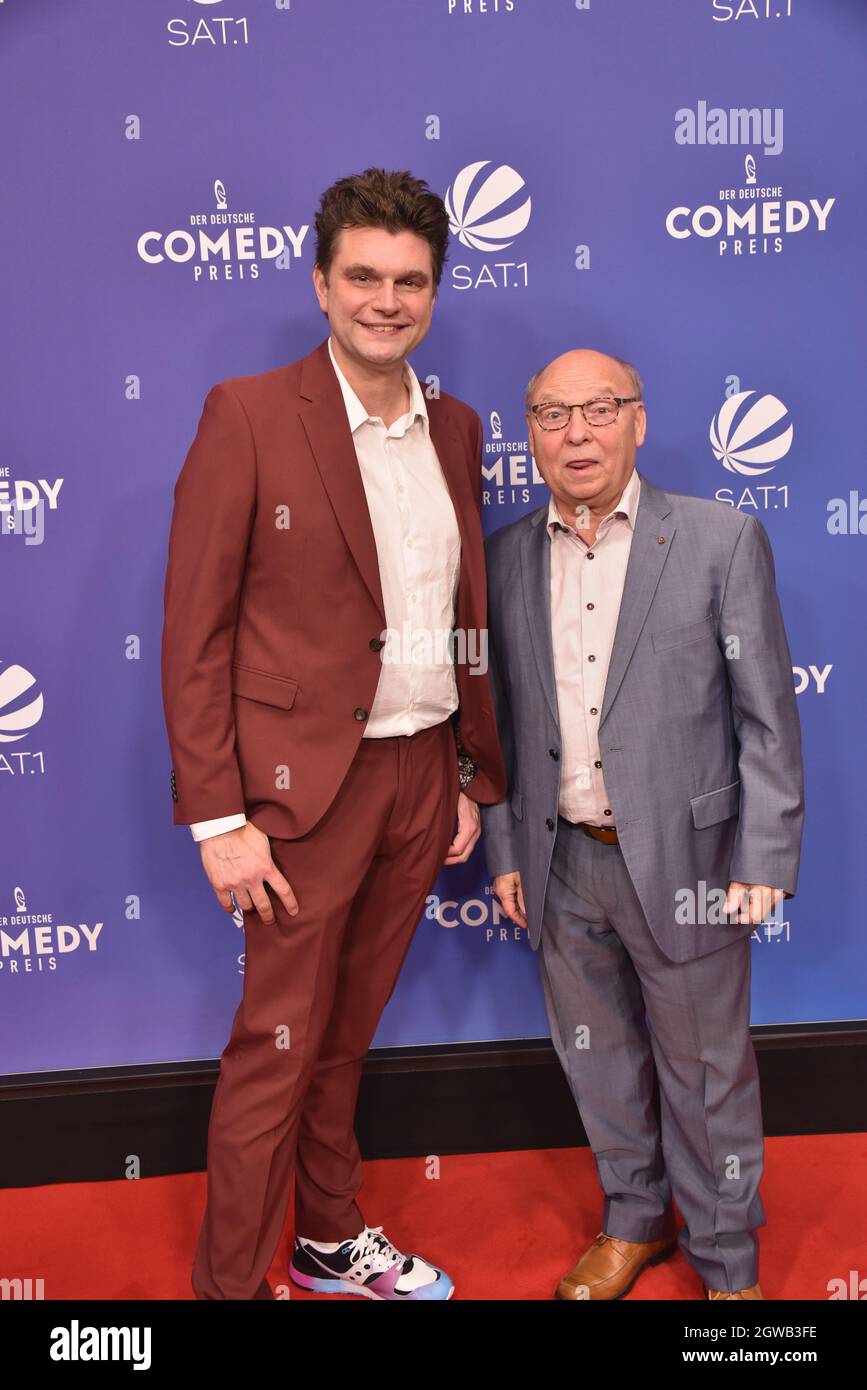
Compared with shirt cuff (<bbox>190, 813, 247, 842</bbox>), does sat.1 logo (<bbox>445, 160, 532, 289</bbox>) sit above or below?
above

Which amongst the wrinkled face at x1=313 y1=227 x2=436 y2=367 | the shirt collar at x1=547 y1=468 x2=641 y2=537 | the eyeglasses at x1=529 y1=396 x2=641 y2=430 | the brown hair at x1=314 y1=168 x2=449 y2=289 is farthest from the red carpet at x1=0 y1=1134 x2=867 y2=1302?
the brown hair at x1=314 y1=168 x2=449 y2=289

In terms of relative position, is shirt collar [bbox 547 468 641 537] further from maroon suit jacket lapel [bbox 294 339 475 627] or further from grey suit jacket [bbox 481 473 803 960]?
maroon suit jacket lapel [bbox 294 339 475 627]

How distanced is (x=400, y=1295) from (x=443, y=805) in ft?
3.84

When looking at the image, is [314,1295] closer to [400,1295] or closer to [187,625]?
[400,1295]

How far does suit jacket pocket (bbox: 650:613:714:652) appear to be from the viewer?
2219 millimetres

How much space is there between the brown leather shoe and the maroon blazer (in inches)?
51.0

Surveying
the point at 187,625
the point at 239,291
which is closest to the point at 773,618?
the point at 187,625

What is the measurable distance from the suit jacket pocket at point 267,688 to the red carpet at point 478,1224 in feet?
4.79

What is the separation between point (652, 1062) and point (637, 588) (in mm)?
1174

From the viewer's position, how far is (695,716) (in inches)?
88.7

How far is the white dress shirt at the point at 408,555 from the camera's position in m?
2.21

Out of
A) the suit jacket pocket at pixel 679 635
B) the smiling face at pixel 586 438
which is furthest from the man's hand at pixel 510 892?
the smiling face at pixel 586 438

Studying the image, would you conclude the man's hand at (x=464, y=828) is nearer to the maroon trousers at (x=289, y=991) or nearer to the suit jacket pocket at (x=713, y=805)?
the maroon trousers at (x=289, y=991)

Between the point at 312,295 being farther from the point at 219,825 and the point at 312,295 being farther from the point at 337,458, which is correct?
the point at 219,825
